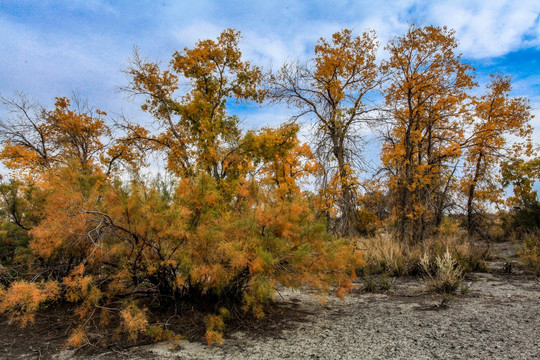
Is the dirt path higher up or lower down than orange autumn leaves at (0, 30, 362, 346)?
lower down


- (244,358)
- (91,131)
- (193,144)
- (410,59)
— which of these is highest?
(410,59)

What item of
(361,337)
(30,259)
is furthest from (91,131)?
(361,337)

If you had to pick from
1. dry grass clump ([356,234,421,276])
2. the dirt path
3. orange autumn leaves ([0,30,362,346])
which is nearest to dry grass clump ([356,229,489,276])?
dry grass clump ([356,234,421,276])

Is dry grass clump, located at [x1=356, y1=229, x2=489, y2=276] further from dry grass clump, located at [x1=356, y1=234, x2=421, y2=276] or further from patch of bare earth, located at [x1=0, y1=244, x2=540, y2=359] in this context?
patch of bare earth, located at [x1=0, y1=244, x2=540, y2=359]

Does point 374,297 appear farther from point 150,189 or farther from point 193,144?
point 193,144

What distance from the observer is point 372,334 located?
12.0 ft

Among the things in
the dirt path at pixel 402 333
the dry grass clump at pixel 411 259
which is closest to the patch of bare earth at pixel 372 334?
the dirt path at pixel 402 333

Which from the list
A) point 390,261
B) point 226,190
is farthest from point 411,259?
point 226,190

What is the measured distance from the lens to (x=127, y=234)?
3.90 meters

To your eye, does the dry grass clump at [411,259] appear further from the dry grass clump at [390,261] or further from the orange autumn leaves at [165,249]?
the orange autumn leaves at [165,249]

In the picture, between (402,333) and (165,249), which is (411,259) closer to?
(402,333)

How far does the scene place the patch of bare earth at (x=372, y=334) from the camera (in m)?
3.12

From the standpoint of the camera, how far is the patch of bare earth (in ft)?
10.2

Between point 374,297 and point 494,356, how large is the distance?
114 inches
